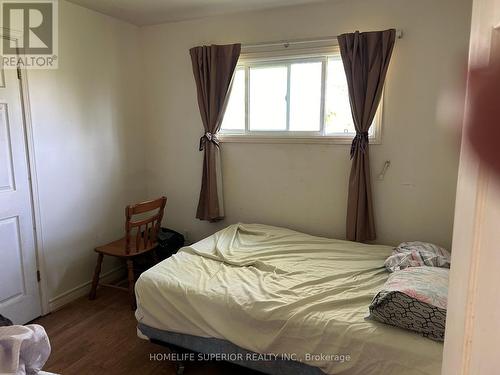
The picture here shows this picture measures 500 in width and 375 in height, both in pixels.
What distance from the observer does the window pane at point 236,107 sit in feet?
10.3

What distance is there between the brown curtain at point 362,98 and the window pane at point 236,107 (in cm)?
94

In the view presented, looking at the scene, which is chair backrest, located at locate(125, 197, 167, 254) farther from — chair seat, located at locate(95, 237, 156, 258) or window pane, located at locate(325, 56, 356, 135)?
window pane, located at locate(325, 56, 356, 135)

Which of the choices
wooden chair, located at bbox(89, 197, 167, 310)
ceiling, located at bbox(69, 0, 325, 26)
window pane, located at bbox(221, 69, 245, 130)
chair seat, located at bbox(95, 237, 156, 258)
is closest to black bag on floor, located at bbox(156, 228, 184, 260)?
wooden chair, located at bbox(89, 197, 167, 310)

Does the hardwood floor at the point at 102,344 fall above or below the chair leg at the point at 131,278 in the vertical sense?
below

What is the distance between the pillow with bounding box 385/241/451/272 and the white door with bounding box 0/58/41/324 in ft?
8.41

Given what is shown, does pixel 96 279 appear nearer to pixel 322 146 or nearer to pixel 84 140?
pixel 84 140

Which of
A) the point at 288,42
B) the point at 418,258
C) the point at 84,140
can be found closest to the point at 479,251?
the point at 418,258

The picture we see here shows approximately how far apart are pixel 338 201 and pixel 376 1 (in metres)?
1.54

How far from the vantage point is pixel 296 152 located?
2969 millimetres

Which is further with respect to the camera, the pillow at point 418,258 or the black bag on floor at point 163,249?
the black bag on floor at point 163,249

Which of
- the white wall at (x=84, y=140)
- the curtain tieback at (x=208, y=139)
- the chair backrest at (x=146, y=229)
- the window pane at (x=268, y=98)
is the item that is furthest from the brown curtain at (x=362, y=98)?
the white wall at (x=84, y=140)

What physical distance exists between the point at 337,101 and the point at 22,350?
8.37 ft

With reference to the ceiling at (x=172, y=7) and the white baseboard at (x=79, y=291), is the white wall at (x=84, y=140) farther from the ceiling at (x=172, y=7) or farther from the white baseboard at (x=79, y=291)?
the ceiling at (x=172, y=7)

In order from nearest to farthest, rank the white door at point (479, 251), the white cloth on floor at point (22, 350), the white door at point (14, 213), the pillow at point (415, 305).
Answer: the white door at point (479, 251), the white cloth on floor at point (22, 350), the pillow at point (415, 305), the white door at point (14, 213)
